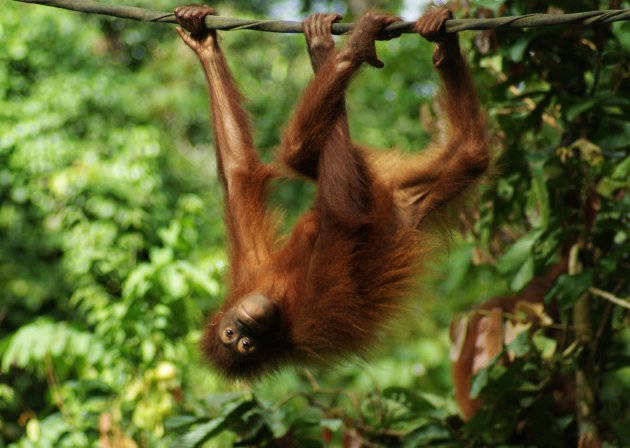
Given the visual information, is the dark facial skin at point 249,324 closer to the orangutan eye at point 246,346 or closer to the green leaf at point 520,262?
the orangutan eye at point 246,346

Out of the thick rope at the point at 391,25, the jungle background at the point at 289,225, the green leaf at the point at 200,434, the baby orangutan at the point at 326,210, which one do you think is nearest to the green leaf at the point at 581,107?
Result: the jungle background at the point at 289,225

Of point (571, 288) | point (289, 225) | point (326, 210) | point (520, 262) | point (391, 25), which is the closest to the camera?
point (391, 25)

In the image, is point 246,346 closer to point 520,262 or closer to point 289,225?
point 520,262

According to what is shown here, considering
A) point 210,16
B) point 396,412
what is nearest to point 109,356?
point 396,412

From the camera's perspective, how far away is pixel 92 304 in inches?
232

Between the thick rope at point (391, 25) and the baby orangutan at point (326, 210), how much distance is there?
102 millimetres

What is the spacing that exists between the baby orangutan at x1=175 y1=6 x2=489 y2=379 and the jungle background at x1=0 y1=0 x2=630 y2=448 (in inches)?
7.1

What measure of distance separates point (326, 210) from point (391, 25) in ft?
2.10

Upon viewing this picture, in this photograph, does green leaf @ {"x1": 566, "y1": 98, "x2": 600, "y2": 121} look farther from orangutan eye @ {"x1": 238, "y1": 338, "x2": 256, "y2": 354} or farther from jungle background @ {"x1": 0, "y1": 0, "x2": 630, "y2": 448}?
orangutan eye @ {"x1": 238, "y1": 338, "x2": 256, "y2": 354}

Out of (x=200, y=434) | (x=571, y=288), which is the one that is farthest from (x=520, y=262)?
(x=200, y=434)

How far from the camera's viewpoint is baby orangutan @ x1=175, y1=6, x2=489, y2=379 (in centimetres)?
288

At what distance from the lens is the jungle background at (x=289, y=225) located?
3.46 meters

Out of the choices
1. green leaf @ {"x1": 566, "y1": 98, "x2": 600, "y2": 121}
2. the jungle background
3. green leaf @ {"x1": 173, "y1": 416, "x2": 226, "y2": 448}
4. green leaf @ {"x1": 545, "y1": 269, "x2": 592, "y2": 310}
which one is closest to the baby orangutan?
the jungle background

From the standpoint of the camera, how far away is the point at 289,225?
555 centimetres
